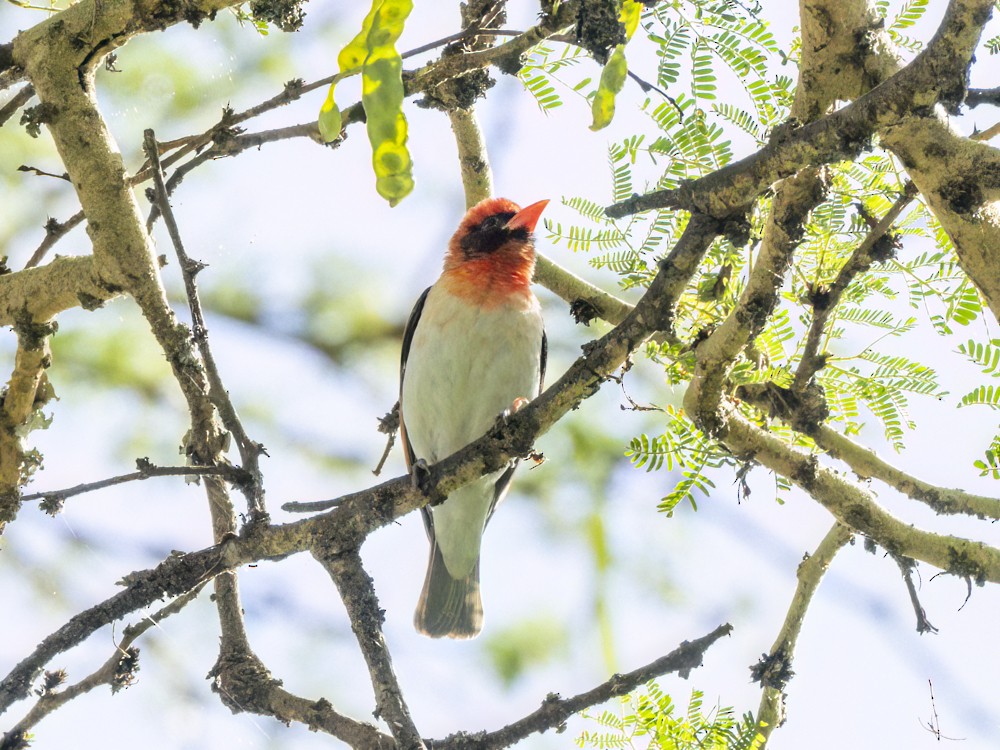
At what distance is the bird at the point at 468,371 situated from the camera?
462 centimetres

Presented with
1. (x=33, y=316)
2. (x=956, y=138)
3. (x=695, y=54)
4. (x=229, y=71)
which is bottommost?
(x=956, y=138)

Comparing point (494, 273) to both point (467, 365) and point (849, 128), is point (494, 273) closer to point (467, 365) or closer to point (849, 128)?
point (467, 365)

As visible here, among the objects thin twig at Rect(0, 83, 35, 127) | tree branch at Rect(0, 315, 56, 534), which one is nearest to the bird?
tree branch at Rect(0, 315, 56, 534)

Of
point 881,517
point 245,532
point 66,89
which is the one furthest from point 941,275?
point 66,89

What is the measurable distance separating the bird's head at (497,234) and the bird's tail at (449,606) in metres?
1.62

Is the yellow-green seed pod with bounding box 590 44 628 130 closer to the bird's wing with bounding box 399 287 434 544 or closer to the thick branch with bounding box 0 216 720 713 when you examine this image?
the thick branch with bounding box 0 216 720 713

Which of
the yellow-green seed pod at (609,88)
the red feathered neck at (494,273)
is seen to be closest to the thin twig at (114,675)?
the red feathered neck at (494,273)

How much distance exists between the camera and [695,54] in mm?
3432

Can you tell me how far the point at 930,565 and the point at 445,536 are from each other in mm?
2522

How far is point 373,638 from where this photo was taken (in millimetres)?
3189

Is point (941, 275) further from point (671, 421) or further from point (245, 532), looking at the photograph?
point (245, 532)

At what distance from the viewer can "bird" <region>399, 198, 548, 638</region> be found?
462 centimetres

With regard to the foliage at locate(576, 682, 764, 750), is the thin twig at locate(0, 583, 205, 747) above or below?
above

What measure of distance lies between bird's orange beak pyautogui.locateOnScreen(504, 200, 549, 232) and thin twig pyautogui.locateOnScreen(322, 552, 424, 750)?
227 cm
